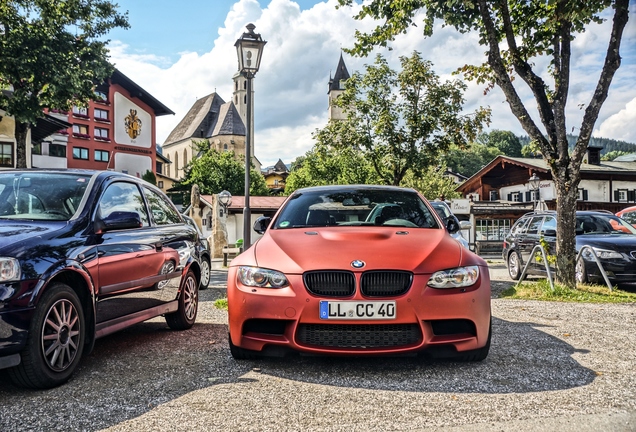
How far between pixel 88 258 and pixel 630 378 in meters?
4.01

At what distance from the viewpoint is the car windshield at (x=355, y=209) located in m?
5.46

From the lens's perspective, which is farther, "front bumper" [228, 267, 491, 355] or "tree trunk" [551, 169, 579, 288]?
"tree trunk" [551, 169, 579, 288]

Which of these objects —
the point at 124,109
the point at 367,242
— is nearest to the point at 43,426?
the point at 367,242

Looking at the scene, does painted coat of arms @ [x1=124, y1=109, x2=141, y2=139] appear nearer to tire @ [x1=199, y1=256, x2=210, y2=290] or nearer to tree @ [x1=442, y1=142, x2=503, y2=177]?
tire @ [x1=199, y1=256, x2=210, y2=290]

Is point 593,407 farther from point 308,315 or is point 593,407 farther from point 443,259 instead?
point 308,315

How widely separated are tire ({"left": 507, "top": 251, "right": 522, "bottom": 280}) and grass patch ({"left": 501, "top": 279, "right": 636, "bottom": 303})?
8.91 ft

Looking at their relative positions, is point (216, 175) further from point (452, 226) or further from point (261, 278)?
point (261, 278)

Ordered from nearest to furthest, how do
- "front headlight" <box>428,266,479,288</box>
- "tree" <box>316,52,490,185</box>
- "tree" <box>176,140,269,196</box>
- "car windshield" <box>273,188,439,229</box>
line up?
"front headlight" <box>428,266,479,288</box> → "car windshield" <box>273,188,439,229</box> → "tree" <box>316,52,490,185</box> → "tree" <box>176,140,269,196</box>

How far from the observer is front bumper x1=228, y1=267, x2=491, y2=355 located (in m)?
4.16

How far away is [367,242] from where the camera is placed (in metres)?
4.64

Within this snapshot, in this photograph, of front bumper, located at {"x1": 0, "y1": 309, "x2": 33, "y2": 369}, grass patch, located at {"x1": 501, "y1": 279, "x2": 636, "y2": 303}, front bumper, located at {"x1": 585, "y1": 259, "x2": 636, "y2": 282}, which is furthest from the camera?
front bumper, located at {"x1": 585, "y1": 259, "x2": 636, "y2": 282}

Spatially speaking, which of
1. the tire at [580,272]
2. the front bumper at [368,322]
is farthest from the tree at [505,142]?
the front bumper at [368,322]

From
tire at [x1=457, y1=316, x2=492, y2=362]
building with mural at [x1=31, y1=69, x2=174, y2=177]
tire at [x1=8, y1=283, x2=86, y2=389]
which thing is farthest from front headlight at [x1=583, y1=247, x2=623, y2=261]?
building with mural at [x1=31, y1=69, x2=174, y2=177]

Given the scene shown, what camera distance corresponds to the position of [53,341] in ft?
12.9
